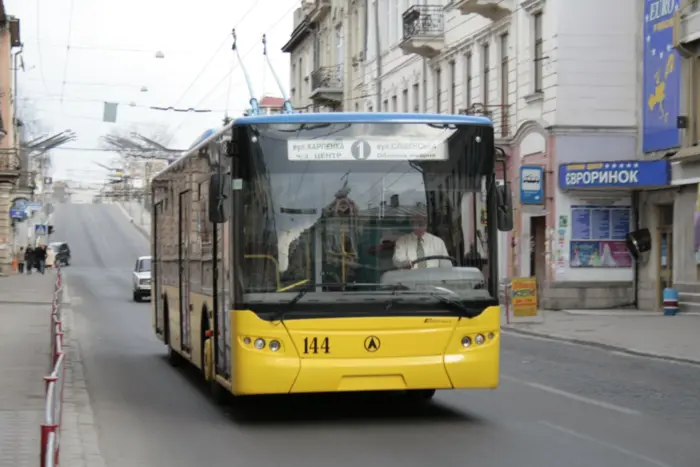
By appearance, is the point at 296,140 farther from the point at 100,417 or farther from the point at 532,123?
the point at 532,123

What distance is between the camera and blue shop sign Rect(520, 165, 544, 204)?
33.3m

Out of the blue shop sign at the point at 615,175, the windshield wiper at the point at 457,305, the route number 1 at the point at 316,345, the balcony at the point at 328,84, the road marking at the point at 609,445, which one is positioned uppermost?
the balcony at the point at 328,84

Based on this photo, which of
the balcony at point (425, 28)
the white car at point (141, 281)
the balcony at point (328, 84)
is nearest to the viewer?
the white car at point (141, 281)

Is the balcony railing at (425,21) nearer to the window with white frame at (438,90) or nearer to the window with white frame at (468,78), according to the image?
the window with white frame at (438,90)

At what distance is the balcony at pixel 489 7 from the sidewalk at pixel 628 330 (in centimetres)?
959

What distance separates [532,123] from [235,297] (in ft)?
81.2

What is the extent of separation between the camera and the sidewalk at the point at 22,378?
9426 millimetres

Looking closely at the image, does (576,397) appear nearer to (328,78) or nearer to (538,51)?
(538,51)

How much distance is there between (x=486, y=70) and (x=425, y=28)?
4881 mm

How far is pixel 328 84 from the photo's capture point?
57.6 meters

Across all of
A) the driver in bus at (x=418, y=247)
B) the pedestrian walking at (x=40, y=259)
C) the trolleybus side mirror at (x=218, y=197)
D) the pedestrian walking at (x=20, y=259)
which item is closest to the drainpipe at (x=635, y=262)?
the driver in bus at (x=418, y=247)

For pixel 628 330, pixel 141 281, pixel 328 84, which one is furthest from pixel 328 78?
pixel 628 330

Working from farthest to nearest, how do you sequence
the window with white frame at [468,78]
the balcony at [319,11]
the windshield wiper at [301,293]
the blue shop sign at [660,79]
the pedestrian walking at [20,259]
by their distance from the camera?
the pedestrian walking at [20,259] → the balcony at [319,11] → the window with white frame at [468,78] → the blue shop sign at [660,79] → the windshield wiper at [301,293]

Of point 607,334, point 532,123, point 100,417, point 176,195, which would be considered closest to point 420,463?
point 100,417
